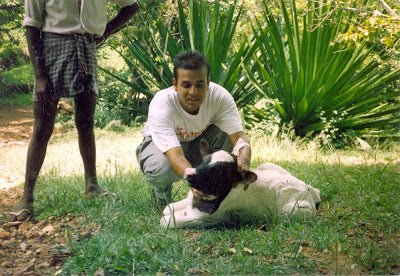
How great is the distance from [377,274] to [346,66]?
91.7 inches

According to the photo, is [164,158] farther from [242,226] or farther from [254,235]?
[254,235]

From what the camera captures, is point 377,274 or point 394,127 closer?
point 377,274

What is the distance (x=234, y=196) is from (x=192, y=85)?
56cm

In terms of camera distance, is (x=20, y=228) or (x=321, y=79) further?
(x=321, y=79)

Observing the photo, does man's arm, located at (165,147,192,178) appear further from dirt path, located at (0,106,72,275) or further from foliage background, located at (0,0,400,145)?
foliage background, located at (0,0,400,145)

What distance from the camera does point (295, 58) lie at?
3984 millimetres

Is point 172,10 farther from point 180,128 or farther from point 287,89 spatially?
point 180,128

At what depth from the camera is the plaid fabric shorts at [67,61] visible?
3008 millimetres

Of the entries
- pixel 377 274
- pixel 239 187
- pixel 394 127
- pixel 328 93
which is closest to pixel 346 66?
pixel 328 93

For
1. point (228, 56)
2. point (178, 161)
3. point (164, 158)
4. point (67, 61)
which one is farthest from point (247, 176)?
point (228, 56)

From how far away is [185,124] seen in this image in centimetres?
301

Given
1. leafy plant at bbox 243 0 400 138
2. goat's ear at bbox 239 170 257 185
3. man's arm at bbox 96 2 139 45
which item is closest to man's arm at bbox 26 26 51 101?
man's arm at bbox 96 2 139 45

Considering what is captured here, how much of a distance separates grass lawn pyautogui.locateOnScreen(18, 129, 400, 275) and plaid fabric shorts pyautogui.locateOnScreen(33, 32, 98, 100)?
2.00 feet

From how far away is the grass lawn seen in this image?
2.09 m
